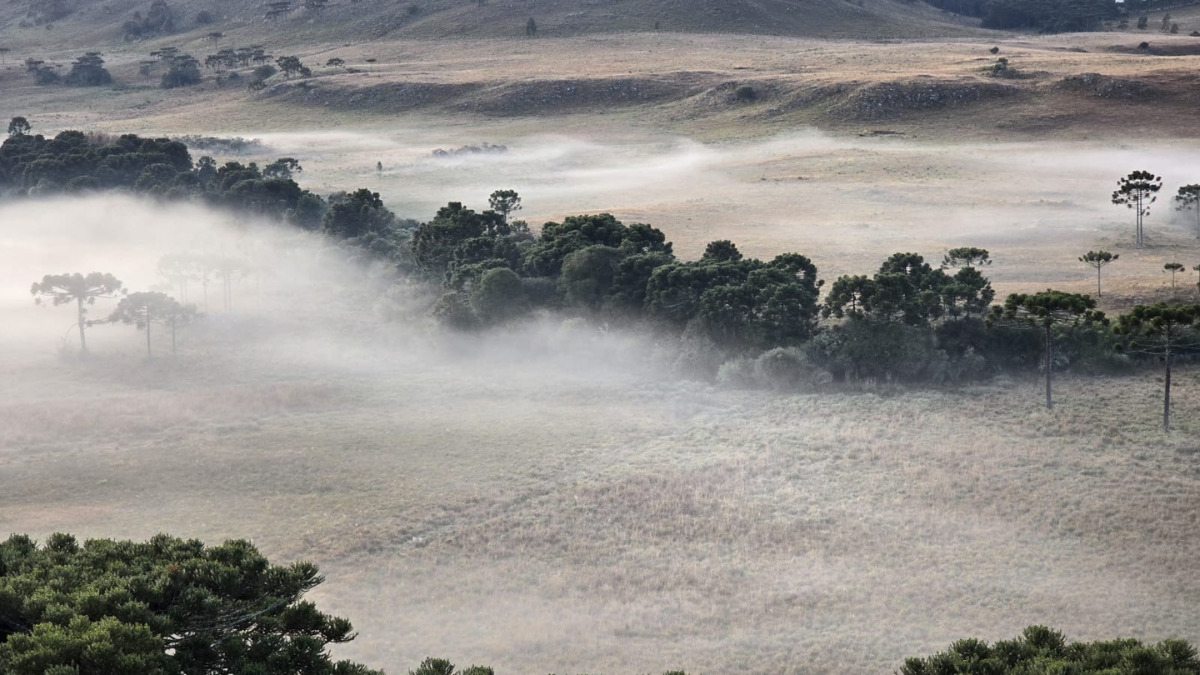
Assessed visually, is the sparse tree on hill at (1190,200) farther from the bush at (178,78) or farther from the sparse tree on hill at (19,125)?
the bush at (178,78)

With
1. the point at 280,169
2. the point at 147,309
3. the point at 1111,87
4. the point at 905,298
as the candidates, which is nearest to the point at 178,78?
the point at 280,169

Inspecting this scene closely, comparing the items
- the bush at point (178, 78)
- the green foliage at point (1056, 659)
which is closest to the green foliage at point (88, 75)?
the bush at point (178, 78)

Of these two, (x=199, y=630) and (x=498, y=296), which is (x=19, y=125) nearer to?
(x=498, y=296)

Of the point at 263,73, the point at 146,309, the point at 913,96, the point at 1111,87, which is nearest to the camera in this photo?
the point at 146,309

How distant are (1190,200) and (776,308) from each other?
144 feet

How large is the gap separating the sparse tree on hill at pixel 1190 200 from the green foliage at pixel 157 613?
73.7 meters

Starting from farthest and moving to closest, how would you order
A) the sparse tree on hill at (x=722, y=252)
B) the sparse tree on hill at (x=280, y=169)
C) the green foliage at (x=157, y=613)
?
the sparse tree on hill at (x=280, y=169)
the sparse tree on hill at (x=722, y=252)
the green foliage at (x=157, y=613)

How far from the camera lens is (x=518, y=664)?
25.9 meters

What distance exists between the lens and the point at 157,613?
742 inches

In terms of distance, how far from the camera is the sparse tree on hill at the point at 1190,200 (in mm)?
78312

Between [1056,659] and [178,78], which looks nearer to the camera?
[1056,659]

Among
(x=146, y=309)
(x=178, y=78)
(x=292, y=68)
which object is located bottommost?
(x=146, y=309)

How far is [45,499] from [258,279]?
36.9 meters

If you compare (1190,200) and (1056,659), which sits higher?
(1190,200)
